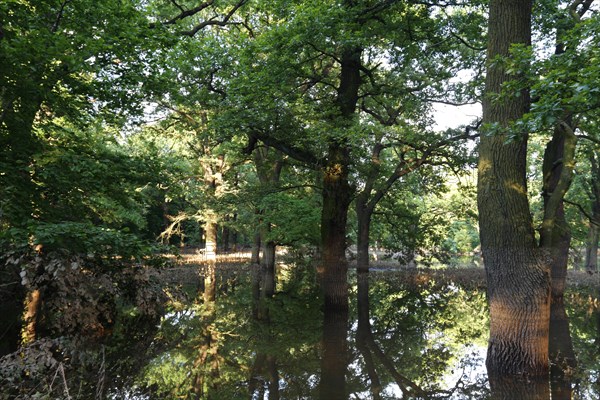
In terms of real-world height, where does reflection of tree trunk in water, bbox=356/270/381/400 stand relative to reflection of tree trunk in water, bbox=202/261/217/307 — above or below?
below

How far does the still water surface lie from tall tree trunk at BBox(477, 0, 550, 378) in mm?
576

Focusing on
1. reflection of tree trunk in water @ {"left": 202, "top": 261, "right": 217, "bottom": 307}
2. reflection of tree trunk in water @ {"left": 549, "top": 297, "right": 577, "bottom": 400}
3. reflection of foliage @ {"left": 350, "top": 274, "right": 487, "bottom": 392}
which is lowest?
reflection of foliage @ {"left": 350, "top": 274, "right": 487, "bottom": 392}

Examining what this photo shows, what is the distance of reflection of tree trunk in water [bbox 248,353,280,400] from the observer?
6.09 metres

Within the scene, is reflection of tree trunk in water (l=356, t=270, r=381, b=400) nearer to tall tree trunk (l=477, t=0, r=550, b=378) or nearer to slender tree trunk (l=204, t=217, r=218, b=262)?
tall tree trunk (l=477, t=0, r=550, b=378)

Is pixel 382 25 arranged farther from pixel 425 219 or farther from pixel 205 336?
pixel 425 219

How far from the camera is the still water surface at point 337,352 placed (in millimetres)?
6215

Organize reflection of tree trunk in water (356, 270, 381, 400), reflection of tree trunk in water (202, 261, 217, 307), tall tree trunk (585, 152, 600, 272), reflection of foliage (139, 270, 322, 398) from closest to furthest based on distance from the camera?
reflection of foliage (139, 270, 322, 398) < reflection of tree trunk in water (356, 270, 381, 400) < reflection of tree trunk in water (202, 261, 217, 307) < tall tree trunk (585, 152, 600, 272)

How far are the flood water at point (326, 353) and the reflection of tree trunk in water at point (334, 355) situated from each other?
0.9 inches

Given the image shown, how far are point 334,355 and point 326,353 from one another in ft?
0.61

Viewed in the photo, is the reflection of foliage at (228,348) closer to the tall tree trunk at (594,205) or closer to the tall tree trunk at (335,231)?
the tall tree trunk at (335,231)

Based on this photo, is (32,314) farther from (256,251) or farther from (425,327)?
(256,251)

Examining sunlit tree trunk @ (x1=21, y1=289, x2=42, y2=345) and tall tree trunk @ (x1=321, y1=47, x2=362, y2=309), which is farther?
tall tree trunk @ (x1=321, y1=47, x2=362, y2=309)

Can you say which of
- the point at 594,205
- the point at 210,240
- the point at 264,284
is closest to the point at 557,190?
the point at 264,284

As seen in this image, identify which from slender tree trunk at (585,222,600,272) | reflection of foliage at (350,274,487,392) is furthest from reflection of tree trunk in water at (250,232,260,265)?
slender tree trunk at (585,222,600,272)
